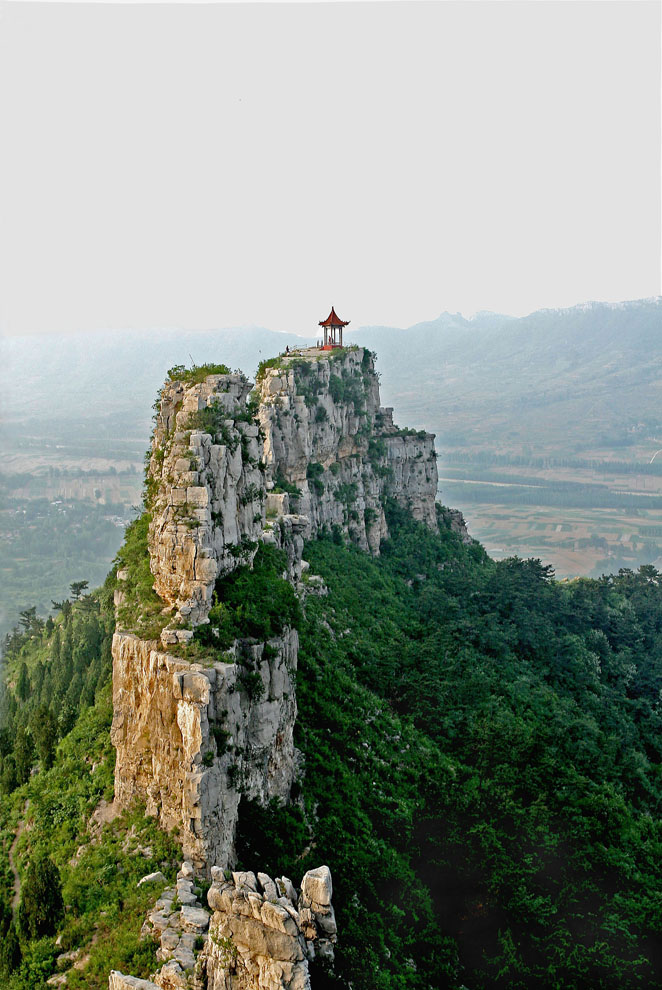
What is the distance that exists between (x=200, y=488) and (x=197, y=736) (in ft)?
20.5

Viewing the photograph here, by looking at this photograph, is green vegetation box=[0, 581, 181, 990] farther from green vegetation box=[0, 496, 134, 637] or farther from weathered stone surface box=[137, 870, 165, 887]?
green vegetation box=[0, 496, 134, 637]

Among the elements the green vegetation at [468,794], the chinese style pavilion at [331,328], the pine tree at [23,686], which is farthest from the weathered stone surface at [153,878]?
the chinese style pavilion at [331,328]

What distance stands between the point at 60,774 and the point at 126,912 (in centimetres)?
801

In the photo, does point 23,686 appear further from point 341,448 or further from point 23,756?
point 341,448

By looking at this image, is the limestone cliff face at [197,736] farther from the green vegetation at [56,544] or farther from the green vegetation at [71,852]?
the green vegetation at [56,544]

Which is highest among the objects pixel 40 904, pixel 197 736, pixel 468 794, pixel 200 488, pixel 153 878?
pixel 200 488

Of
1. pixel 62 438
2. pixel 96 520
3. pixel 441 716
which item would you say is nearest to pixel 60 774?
pixel 441 716

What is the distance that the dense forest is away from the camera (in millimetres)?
19594

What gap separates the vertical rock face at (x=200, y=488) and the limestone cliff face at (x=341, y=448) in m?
13.1

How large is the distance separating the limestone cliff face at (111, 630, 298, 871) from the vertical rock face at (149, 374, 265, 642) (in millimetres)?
1364

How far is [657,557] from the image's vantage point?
13262 cm

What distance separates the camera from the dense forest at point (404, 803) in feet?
64.3

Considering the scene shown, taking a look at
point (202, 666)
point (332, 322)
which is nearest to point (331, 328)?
point (332, 322)

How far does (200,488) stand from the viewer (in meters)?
21.7
